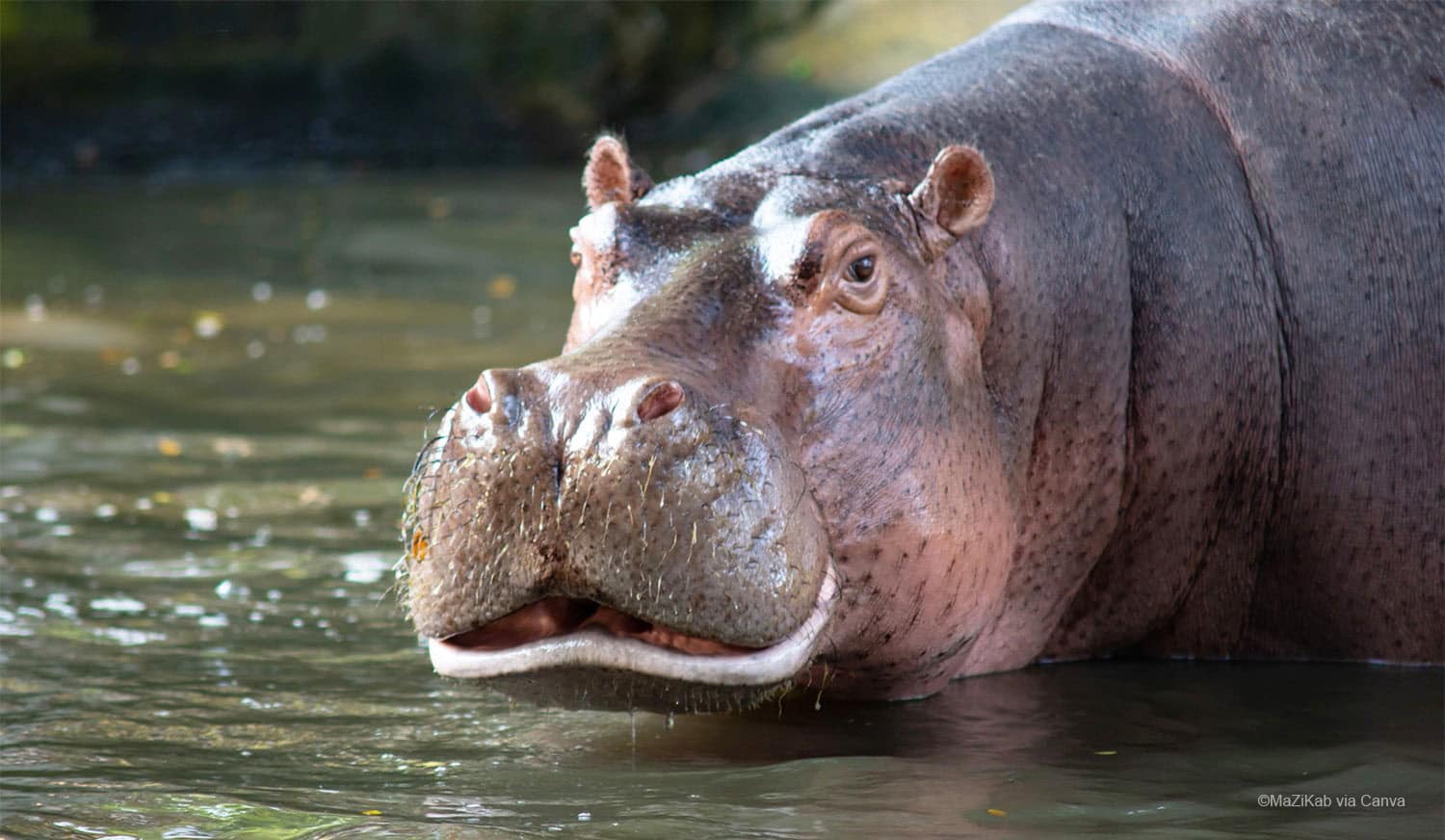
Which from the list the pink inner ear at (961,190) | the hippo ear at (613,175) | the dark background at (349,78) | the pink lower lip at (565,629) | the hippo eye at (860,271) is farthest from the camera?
the dark background at (349,78)

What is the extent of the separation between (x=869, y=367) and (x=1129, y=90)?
1.37 meters

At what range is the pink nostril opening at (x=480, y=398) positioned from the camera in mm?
3912

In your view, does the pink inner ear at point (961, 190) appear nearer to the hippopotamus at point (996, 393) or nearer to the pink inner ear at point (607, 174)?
the hippopotamus at point (996, 393)

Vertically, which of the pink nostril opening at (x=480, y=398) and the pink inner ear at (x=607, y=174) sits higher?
the pink inner ear at (x=607, y=174)

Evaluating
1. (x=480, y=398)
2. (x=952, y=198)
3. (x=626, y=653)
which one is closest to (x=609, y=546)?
(x=626, y=653)

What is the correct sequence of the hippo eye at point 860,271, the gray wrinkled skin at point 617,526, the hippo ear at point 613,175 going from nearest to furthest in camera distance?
the gray wrinkled skin at point 617,526, the hippo eye at point 860,271, the hippo ear at point 613,175

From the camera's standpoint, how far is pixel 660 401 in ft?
12.7

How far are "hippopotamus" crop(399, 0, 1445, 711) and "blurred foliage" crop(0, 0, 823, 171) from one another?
13504 millimetres

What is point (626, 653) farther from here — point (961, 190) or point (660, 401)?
point (961, 190)

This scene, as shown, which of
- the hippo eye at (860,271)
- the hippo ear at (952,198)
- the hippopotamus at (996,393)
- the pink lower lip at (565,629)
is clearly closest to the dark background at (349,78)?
the hippopotamus at (996,393)

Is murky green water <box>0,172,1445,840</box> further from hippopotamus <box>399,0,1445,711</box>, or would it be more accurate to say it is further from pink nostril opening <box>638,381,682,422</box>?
pink nostril opening <box>638,381,682,422</box>

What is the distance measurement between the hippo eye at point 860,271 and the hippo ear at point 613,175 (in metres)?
0.69

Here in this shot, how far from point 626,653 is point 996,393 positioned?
1.33 m

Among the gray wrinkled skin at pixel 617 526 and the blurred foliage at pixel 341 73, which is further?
the blurred foliage at pixel 341 73
